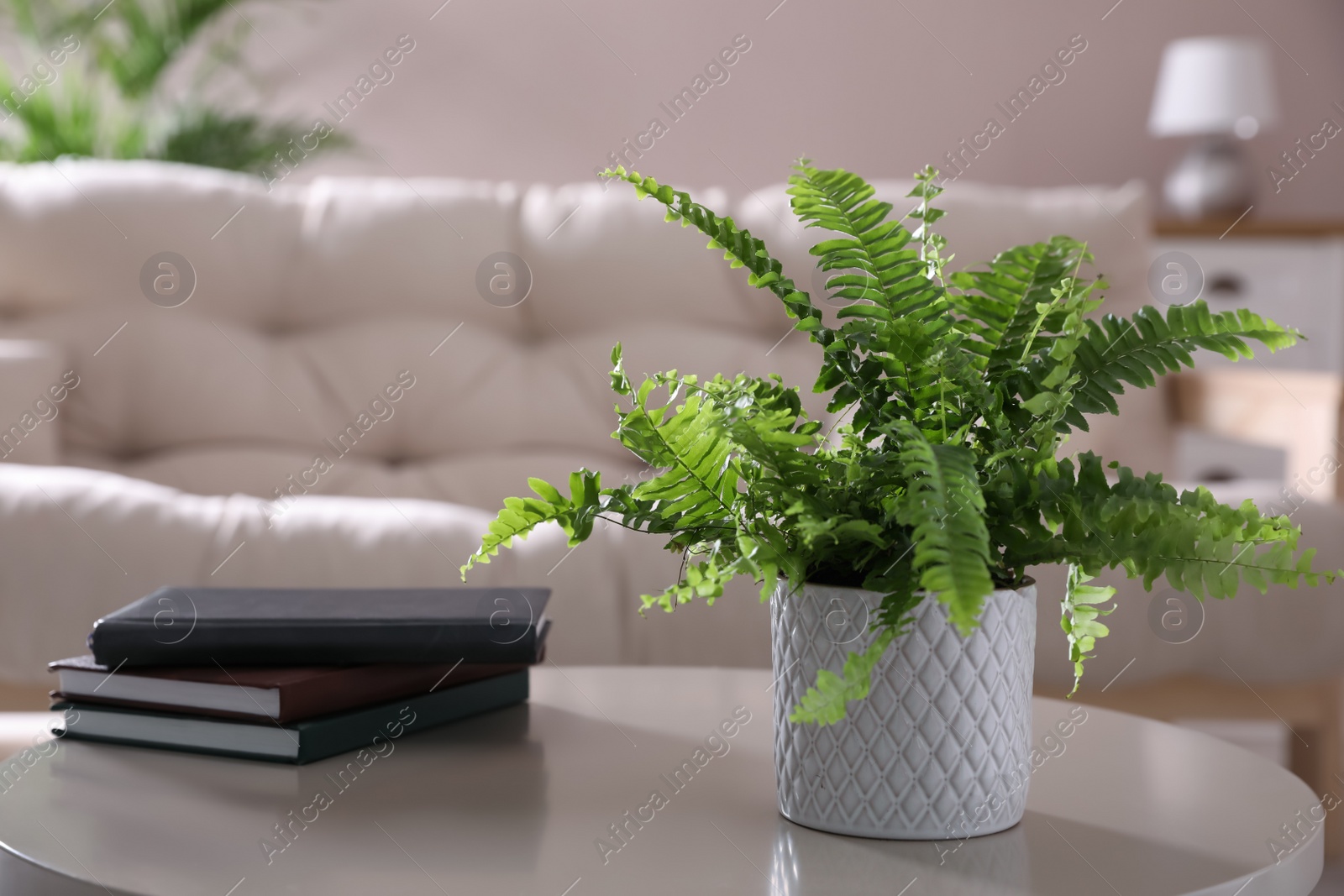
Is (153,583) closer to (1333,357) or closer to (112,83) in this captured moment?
(112,83)

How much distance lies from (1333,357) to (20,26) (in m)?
3.05

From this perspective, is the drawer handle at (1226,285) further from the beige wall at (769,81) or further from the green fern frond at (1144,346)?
the green fern frond at (1144,346)

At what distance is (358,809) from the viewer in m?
0.59

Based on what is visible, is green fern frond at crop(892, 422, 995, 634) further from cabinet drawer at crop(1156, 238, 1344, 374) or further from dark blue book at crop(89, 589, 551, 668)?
cabinet drawer at crop(1156, 238, 1344, 374)

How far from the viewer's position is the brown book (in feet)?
2.13

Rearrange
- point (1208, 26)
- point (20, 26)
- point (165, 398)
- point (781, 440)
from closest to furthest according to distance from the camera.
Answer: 1. point (781, 440)
2. point (165, 398)
3. point (20, 26)
4. point (1208, 26)

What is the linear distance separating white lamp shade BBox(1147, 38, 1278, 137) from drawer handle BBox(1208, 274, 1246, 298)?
344 millimetres

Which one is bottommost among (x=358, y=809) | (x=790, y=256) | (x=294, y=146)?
(x=358, y=809)

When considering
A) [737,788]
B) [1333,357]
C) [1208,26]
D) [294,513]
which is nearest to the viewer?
[737,788]

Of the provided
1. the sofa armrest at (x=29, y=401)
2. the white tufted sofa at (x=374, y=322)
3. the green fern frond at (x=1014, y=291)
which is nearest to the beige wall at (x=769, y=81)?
the white tufted sofa at (x=374, y=322)

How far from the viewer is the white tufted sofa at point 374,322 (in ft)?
5.63

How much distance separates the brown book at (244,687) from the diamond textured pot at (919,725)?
257mm

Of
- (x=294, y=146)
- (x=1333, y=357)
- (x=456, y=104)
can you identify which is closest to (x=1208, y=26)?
(x=1333, y=357)

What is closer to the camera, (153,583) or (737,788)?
(737,788)
